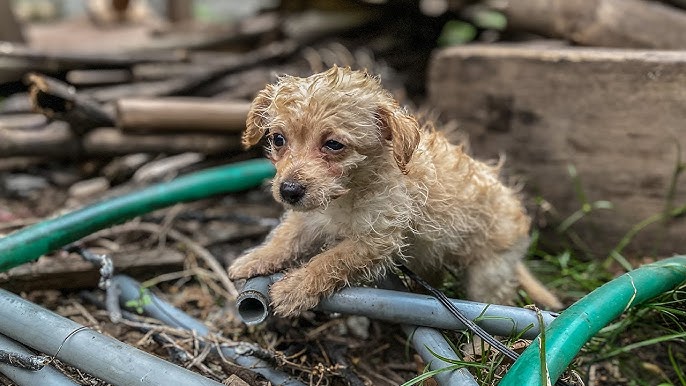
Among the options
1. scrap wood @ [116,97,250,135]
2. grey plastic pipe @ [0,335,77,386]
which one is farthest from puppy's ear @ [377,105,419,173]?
scrap wood @ [116,97,250,135]

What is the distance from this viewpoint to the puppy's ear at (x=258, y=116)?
245 centimetres

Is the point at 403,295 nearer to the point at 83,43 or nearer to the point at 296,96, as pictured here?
the point at 296,96

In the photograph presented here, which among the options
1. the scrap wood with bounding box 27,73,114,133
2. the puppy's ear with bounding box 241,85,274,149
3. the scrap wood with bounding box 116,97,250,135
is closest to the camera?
the puppy's ear with bounding box 241,85,274,149

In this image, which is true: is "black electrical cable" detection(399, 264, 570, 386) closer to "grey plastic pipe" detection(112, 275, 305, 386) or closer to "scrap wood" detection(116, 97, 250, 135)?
"grey plastic pipe" detection(112, 275, 305, 386)

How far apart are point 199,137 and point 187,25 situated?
2.86 meters

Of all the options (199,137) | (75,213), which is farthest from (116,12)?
(75,213)

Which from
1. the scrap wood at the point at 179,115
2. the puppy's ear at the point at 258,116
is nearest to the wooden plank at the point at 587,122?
the scrap wood at the point at 179,115

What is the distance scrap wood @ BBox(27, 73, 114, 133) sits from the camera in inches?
139

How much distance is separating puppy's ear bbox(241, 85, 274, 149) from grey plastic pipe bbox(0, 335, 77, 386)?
1043 mm

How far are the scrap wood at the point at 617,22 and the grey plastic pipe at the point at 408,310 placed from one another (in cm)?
237

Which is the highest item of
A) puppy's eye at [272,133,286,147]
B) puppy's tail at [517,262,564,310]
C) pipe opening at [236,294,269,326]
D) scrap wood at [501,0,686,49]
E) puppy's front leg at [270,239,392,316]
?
puppy's eye at [272,133,286,147]

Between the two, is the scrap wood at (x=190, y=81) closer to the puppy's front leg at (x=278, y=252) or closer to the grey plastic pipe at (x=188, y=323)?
the grey plastic pipe at (x=188, y=323)

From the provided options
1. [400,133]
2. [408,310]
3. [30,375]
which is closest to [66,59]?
[30,375]

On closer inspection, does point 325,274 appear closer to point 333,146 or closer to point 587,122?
point 333,146
